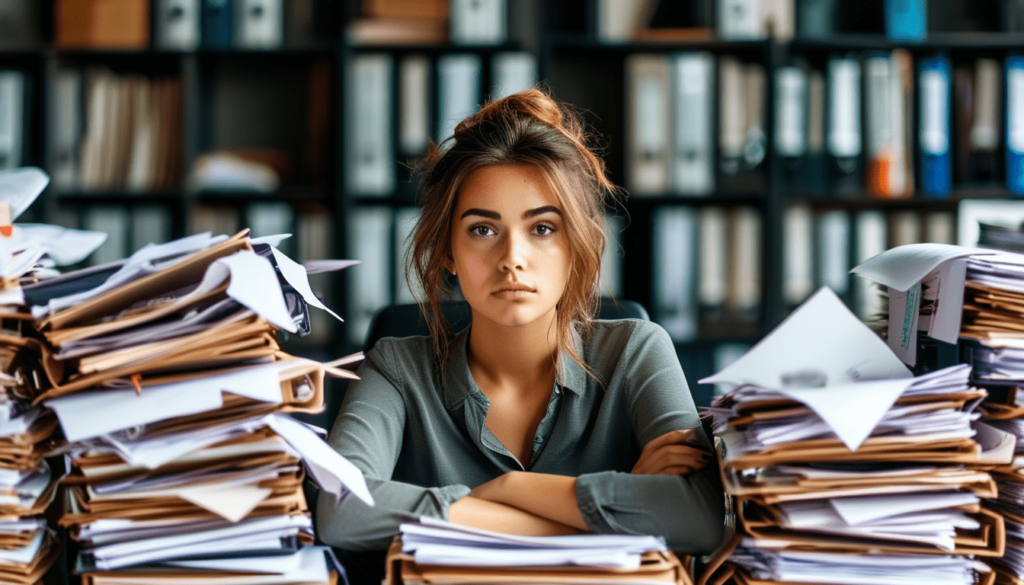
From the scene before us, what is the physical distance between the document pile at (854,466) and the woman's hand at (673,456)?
0.47 ft

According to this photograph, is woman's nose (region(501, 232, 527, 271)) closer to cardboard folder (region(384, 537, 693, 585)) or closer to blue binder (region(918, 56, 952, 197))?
cardboard folder (region(384, 537, 693, 585))

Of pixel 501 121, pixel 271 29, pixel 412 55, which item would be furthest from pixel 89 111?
pixel 501 121

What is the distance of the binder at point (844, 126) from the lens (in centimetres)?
251

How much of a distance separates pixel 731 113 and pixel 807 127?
0.79ft

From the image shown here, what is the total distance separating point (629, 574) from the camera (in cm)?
76

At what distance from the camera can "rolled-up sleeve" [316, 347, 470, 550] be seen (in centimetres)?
88

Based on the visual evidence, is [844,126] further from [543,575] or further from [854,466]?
[543,575]

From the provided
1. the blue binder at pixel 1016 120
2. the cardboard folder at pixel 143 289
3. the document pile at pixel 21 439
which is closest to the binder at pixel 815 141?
the blue binder at pixel 1016 120

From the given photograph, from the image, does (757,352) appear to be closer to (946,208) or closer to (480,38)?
(480,38)

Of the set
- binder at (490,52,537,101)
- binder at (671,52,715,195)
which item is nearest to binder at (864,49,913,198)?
binder at (671,52,715,195)

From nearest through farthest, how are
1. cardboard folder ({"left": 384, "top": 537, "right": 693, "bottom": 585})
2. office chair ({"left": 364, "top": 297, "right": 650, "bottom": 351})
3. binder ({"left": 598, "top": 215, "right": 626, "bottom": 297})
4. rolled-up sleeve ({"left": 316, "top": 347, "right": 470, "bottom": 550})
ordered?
1. cardboard folder ({"left": 384, "top": 537, "right": 693, "bottom": 585})
2. rolled-up sleeve ({"left": 316, "top": 347, "right": 470, "bottom": 550})
3. office chair ({"left": 364, "top": 297, "right": 650, "bottom": 351})
4. binder ({"left": 598, "top": 215, "right": 626, "bottom": 297})

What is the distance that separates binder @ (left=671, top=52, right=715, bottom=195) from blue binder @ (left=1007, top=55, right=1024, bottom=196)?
0.88 meters

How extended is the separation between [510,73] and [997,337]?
1.96 m

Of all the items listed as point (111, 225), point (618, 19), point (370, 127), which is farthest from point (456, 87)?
point (111, 225)
